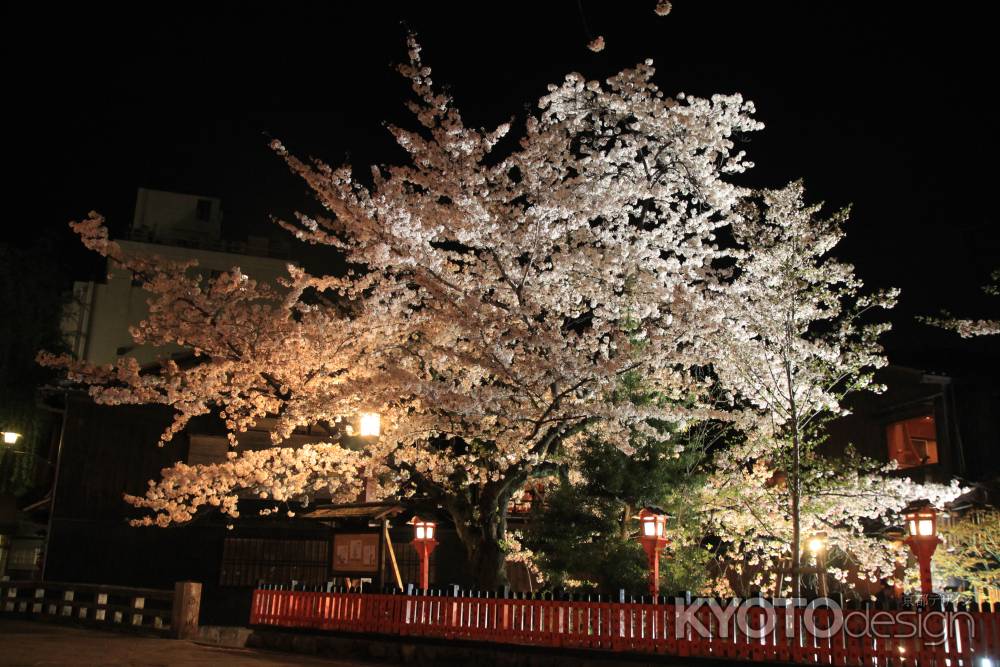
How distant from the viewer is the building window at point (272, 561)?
24.8 meters

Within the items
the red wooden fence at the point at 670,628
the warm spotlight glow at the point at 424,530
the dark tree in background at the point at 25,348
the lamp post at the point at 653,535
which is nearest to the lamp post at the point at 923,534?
the lamp post at the point at 653,535

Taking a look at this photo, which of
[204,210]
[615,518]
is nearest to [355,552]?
[615,518]

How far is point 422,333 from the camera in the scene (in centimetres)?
1808

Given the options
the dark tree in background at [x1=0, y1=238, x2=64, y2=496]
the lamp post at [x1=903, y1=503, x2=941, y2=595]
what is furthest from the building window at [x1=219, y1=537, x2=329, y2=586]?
the lamp post at [x1=903, y1=503, x2=941, y2=595]

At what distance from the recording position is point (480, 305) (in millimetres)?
15430

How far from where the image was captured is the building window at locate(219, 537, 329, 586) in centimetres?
2481

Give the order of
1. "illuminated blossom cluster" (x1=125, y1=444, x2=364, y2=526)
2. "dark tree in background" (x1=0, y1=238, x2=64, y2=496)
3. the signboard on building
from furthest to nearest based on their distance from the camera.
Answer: "dark tree in background" (x1=0, y1=238, x2=64, y2=496)
the signboard on building
"illuminated blossom cluster" (x1=125, y1=444, x2=364, y2=526)

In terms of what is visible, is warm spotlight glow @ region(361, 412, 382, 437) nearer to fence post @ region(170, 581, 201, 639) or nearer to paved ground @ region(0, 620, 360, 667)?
paved ground @ region(0, 620, 360, 667)

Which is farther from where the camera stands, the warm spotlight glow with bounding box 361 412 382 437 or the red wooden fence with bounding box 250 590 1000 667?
the warm spotlight glow with bounding box 361 412 382 437

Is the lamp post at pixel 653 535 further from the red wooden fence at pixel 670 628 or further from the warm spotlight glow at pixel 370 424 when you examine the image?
the warm spotlight glow at pixel 370 424

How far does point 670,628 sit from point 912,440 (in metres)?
17.7

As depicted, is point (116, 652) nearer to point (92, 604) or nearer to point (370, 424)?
point (370, 424)

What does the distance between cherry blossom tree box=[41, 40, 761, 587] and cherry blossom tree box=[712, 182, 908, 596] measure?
1.41m

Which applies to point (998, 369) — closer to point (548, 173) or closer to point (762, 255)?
point (762, 255)
